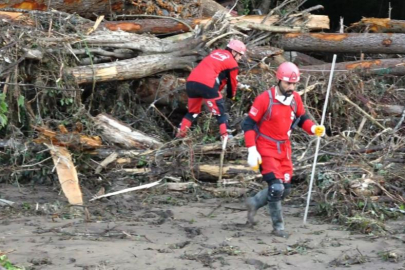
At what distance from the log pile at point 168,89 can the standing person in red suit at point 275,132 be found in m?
1.15

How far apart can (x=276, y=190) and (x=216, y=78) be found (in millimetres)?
3573

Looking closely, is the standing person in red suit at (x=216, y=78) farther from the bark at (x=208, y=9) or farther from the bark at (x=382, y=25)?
the bark at (x=382, y=25)

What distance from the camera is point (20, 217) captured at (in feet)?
25.9

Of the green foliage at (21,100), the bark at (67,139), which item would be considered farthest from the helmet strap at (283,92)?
the green foliage at (21,100)

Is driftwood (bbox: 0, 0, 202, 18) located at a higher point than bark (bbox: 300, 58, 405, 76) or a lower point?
higher

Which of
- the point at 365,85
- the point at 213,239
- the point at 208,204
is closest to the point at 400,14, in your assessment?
the point at 365,85

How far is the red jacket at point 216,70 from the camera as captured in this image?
1048cm

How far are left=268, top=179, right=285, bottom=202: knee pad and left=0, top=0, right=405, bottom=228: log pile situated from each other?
1.17m

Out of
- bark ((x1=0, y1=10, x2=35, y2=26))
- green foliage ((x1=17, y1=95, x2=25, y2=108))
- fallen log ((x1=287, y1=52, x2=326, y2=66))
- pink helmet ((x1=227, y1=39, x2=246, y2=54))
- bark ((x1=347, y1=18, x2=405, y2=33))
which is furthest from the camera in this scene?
bark ((x1=347, y1=18, x2=405, y2=33))

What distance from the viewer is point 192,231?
294 inches

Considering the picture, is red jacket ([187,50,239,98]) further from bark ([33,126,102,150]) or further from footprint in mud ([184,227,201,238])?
footprint in mud ([184,227,201,238])

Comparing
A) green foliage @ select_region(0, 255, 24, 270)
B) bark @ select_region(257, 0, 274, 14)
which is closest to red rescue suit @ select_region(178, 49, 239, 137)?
green foliage @ select_region(0, 255, 24, 270)

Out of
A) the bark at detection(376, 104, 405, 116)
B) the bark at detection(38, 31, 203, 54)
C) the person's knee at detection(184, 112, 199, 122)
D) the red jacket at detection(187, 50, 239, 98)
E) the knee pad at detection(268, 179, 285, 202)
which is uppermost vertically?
the bark at detection(38, 31, 203, 54)

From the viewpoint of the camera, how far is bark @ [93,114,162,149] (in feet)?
32.8
